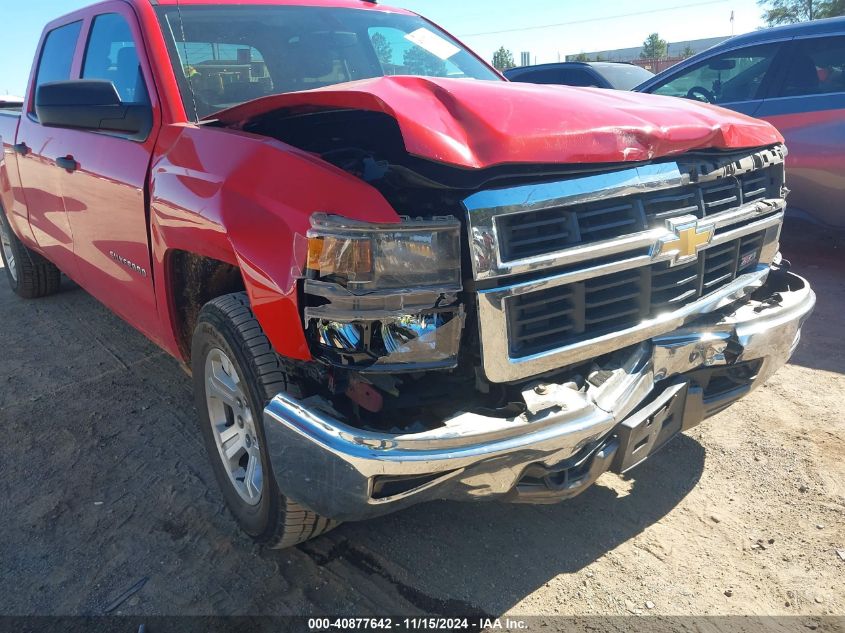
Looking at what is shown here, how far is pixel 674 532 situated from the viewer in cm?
255

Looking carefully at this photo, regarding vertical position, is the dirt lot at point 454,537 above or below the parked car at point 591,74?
below

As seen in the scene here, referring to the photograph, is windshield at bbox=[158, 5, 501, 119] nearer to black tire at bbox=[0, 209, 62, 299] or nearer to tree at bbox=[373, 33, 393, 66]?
tree at bbox=[373, 33, 393, 66]

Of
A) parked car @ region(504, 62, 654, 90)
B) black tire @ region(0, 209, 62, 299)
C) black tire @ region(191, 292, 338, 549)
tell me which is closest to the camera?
black tire @ region(191, 292, 338, 549)

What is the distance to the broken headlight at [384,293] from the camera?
1.85 m

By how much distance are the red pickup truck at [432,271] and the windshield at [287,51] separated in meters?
0.02

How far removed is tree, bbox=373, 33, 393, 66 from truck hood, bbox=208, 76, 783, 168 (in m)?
1.37

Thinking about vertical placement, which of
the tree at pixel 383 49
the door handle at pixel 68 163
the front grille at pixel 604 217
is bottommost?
the front grille at pixel 604 217

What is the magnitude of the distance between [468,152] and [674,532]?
170 cm

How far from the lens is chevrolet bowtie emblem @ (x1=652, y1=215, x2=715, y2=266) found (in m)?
2.18

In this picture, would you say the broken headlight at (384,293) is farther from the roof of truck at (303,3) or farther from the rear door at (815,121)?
the rear door at (815,121)

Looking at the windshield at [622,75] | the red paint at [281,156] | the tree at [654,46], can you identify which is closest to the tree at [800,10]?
the tree at [654,46]

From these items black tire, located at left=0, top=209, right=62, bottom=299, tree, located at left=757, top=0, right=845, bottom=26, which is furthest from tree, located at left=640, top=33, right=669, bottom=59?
black tire, located at left=0, top=209, right=62, bottom=299

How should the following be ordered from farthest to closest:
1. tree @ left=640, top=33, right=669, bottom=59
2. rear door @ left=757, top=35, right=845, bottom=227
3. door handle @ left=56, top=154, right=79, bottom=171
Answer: tree @ left=640, top=33, right=669, bottom=59 → rear door @ left=757, top=35, right=845, bottom=227 → door handle @ left=56, top=154, right=79, bottom=171

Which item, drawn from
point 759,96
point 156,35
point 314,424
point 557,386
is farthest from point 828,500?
point 759,96
